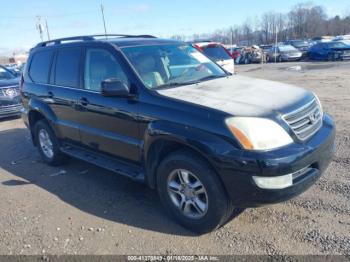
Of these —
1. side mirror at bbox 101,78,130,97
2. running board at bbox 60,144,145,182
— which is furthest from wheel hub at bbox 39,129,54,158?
side mirror at bbox 101,78,130,97

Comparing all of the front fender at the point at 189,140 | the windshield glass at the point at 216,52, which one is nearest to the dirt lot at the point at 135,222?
the front fender at the point at 189,140

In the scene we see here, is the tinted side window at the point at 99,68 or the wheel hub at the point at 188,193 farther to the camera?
the tinted side window at the point at 99,68

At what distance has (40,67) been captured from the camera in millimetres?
5562

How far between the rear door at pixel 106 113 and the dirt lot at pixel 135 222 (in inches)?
24.1

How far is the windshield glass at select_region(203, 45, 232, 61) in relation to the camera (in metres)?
11.5

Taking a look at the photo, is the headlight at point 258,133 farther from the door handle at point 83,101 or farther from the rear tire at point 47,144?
the rear tire at point 47,144

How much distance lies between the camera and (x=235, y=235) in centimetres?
329

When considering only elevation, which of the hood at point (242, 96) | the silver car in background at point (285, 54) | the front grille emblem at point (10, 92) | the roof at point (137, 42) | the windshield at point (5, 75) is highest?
the roof at point (137, 42)

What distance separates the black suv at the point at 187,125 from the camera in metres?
2.89

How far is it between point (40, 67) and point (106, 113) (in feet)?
7.33

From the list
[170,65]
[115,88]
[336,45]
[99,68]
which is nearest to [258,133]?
[115,88]

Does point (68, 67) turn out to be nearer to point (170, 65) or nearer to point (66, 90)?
point (66, 90)

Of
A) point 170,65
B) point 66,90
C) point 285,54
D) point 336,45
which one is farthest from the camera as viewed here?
point 285,54

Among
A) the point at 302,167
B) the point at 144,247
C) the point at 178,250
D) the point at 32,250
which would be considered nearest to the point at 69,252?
the point at 32,250
